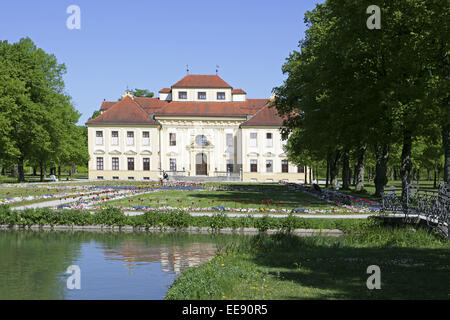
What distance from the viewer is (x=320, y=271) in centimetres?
1088

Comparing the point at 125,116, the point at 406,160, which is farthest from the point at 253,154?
the point at 406,160

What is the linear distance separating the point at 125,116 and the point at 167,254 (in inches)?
2365

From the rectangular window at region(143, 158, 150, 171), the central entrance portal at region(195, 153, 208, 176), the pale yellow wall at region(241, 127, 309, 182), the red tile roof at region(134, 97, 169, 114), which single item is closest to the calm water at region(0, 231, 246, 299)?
the rectangular window at region(143, 158, 150, 171)

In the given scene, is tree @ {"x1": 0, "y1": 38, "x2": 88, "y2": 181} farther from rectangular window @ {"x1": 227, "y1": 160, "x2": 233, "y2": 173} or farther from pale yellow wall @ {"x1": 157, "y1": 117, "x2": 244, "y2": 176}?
rectangular window @ {"x1": 227, "y1": 160, "x2": 233, "y2": 173}

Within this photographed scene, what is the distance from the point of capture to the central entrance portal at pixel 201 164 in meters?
75.9

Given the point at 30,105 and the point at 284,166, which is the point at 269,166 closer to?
the point at 284,166

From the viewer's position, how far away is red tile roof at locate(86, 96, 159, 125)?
72.9 meters

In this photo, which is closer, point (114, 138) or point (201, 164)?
point (114, 138)

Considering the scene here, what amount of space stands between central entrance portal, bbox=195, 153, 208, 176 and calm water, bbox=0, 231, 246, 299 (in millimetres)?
55642

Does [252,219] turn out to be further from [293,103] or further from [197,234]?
[293,103]
